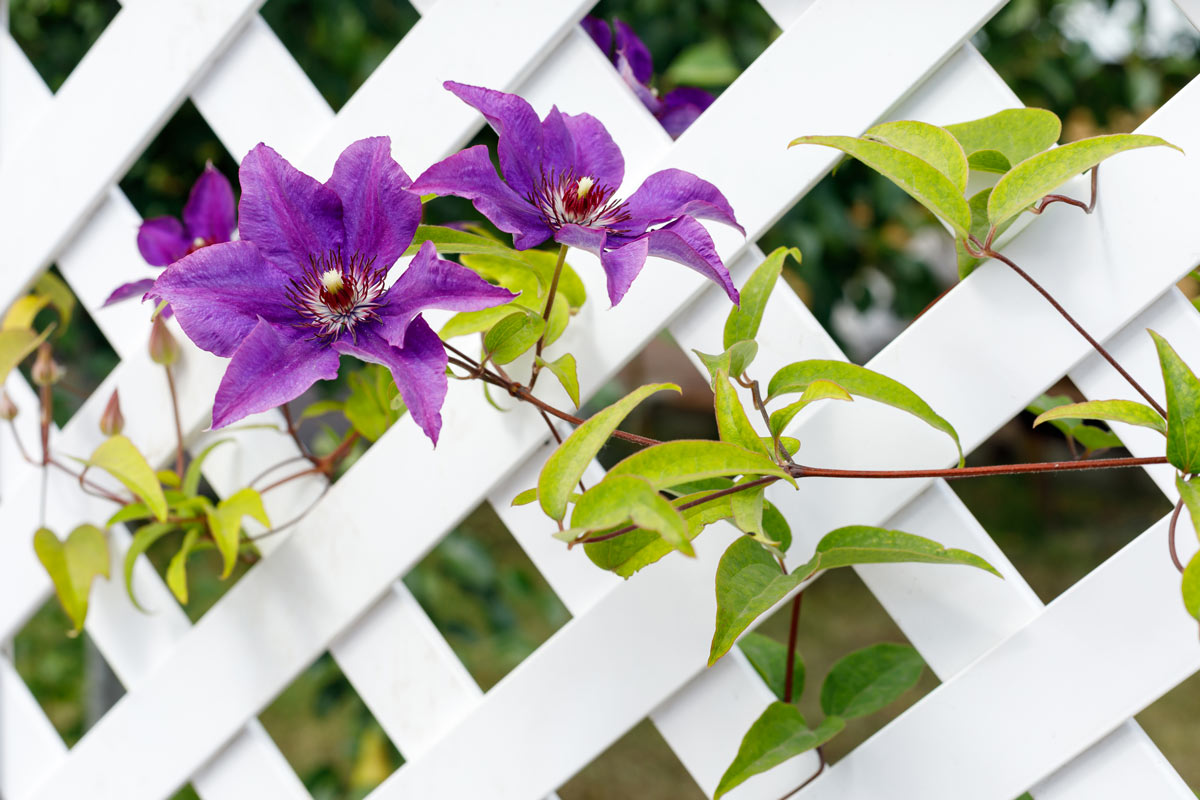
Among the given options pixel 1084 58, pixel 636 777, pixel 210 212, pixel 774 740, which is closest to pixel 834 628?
pixel 636 777

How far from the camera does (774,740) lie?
0.55 m

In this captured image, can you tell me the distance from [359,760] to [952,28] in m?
1.11

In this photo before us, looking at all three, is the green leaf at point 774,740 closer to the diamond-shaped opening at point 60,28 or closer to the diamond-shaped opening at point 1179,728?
the diamond-shaped opening at point 60,28

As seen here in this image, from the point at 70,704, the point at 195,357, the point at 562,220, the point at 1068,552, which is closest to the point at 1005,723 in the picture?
the point at 562,220

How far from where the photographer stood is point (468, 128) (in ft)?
2.10

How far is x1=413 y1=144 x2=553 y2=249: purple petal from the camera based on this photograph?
0.44 metres

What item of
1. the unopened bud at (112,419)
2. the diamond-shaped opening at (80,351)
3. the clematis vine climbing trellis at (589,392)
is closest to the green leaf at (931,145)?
the clematis vine climbing trellis at (589,392)

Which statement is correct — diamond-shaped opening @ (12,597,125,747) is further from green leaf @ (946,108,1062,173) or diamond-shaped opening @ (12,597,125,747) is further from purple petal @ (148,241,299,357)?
green leaf @ (946,108,1062,173)

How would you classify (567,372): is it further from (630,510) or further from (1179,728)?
(1179,728)

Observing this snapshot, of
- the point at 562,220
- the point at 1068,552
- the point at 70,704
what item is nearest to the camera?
the point at 562,220

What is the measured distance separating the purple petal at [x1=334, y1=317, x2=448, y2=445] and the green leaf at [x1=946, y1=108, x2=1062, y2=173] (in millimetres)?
302

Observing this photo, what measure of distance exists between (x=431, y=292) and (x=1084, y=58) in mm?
1242

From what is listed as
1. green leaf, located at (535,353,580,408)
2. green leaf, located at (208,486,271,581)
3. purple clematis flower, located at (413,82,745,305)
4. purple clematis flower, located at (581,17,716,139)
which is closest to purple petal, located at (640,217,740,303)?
purple clematis flower, located at (413,82,745,305)

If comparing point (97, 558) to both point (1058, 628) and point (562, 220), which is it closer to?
point (562, 220)
